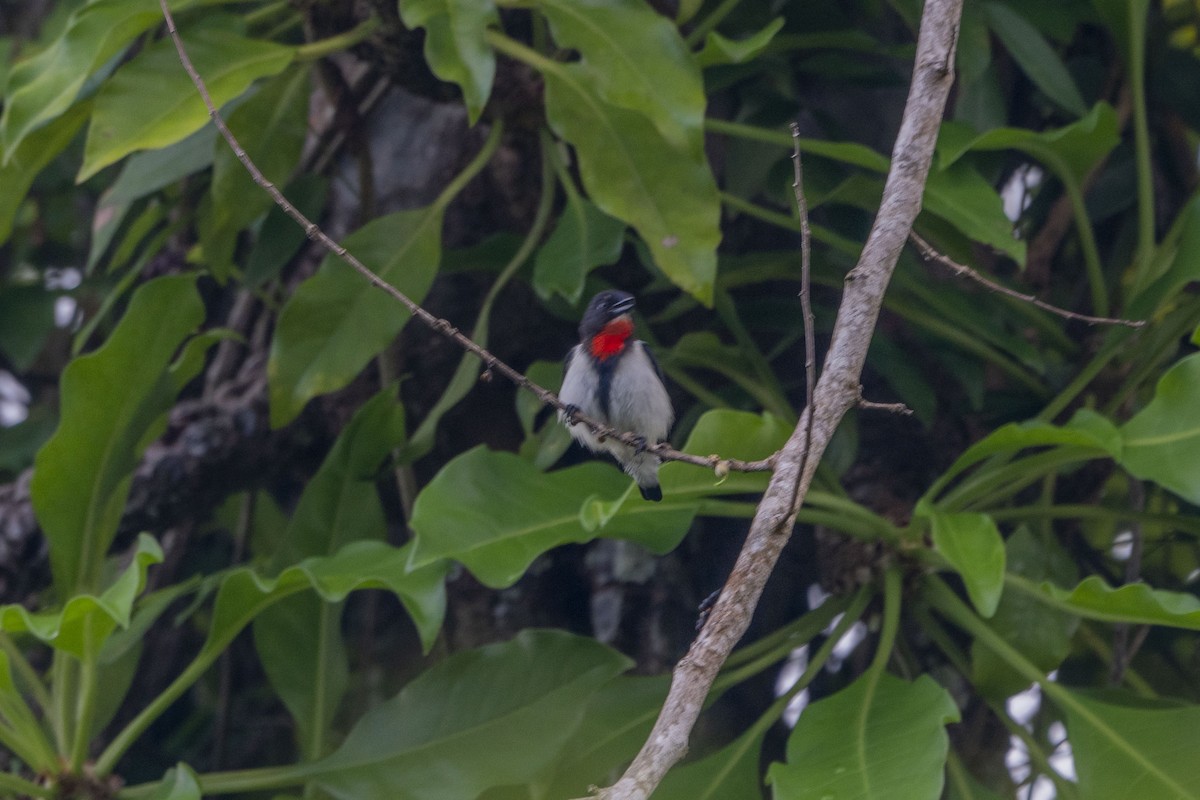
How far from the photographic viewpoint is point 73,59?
9.11ft

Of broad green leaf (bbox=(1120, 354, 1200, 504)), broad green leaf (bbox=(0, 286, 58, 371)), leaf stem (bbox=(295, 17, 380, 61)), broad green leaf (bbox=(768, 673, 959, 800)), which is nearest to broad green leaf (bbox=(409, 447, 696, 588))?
broad green leaf (bbox=(768, 673, 959, 800))

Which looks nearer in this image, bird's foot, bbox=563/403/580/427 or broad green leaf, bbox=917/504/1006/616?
broad green leaf, bbox=917/504/1006/616

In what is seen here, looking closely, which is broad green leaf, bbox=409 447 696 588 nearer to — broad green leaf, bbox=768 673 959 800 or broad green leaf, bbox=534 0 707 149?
broad green leaf, bbox=768 673 959 800

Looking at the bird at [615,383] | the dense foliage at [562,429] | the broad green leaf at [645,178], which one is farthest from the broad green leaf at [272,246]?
the broad green leaf at [645,178]

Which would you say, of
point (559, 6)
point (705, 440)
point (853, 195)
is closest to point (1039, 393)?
point (853, 195)

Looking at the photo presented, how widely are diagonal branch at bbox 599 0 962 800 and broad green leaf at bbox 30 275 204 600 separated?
5.20ft

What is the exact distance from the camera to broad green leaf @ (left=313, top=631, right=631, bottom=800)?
2.67 m

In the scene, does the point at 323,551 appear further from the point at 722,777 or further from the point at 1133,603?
the point at 1133,603

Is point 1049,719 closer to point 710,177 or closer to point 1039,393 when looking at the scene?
point 1039,393

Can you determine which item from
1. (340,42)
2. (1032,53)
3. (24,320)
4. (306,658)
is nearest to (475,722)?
(306,658)

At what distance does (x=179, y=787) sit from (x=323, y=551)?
72 centimetres

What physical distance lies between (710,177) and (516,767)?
134cm

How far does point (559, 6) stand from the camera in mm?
2787

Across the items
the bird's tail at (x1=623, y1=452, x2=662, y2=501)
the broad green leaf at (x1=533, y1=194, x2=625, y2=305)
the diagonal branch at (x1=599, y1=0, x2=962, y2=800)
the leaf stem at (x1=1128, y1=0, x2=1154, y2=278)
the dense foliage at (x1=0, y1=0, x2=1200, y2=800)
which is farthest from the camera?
the bird's tail at (x1=623, y1=452, x2=662, y2=501)
